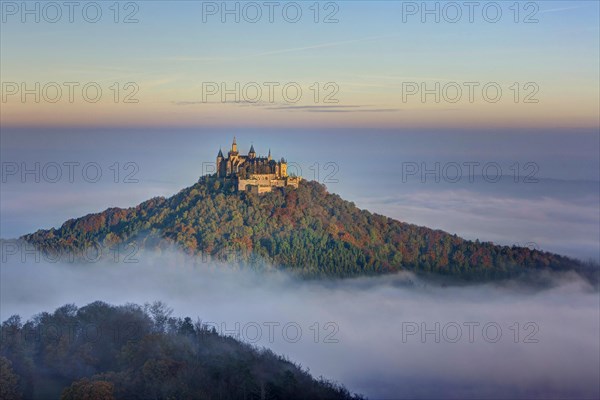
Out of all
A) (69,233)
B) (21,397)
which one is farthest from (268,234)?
(21,397)

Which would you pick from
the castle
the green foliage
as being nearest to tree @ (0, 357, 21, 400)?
the green foliage

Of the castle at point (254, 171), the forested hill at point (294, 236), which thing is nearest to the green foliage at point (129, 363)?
the forested hill at point (294, 236)

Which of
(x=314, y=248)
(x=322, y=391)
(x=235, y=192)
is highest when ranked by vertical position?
(x=235, y=192)

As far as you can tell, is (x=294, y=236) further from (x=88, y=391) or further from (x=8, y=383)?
(x=88, y=391)

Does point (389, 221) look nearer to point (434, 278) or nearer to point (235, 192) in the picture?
point (434, 278)

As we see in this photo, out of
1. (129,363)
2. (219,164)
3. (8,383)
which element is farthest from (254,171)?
(8,383)

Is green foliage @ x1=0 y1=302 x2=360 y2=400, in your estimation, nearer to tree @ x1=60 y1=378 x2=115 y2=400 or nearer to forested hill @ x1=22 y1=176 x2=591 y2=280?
tree @ x1=60 y1=378 x2=115 y2=400
